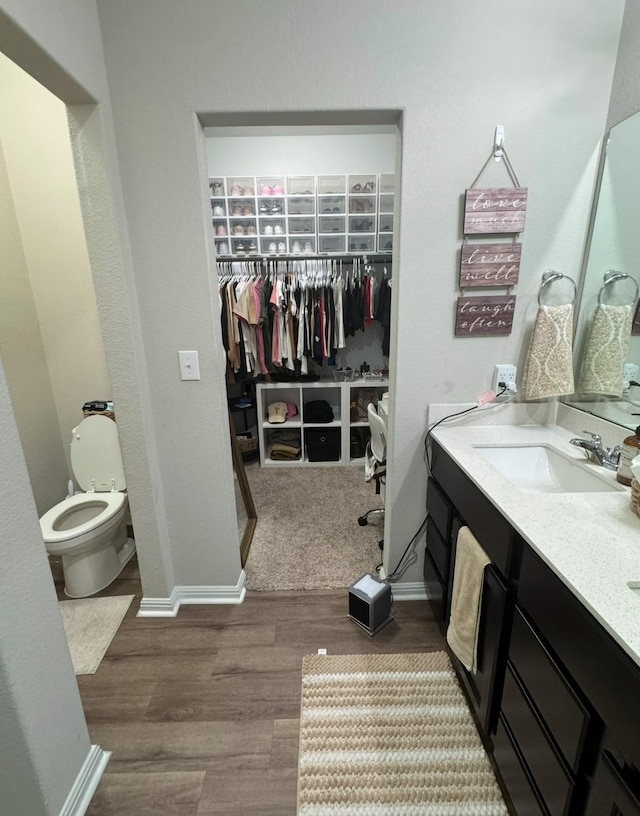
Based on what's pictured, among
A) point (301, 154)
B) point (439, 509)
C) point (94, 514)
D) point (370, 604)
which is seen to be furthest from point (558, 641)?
point (301, 154)

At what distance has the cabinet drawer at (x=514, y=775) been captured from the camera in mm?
918

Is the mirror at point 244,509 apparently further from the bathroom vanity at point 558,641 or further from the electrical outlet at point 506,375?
the electrical outlet at point 506,375

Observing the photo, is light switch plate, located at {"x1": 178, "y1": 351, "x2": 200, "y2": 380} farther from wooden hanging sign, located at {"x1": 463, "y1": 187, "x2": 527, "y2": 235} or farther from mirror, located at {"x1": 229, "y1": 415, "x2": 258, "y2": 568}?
wooden hanging sign, located at {"x1": 463, "y1": 187, "x2": 527, "y2": 235}

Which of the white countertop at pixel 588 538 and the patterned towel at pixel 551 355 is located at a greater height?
the patterned towel at pixel 551 355

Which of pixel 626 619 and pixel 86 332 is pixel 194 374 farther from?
pixel 626 619

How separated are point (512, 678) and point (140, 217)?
6.47 ft

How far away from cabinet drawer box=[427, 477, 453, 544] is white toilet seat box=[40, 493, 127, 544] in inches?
63.1

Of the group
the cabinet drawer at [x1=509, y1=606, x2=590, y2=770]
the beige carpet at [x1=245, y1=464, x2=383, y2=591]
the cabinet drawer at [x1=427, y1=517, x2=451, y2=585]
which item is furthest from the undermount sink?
the beige carpet at [x1=245, y1=464, x2=383, y2=591]

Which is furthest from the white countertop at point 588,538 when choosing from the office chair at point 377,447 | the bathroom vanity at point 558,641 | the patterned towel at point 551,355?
the office chair at point 377,447

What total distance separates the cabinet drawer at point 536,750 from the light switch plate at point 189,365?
1497 mm

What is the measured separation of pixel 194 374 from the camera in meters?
1.59

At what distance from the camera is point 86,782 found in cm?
113

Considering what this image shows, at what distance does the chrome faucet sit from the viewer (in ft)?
4.15

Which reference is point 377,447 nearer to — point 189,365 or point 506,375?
point 506,375
